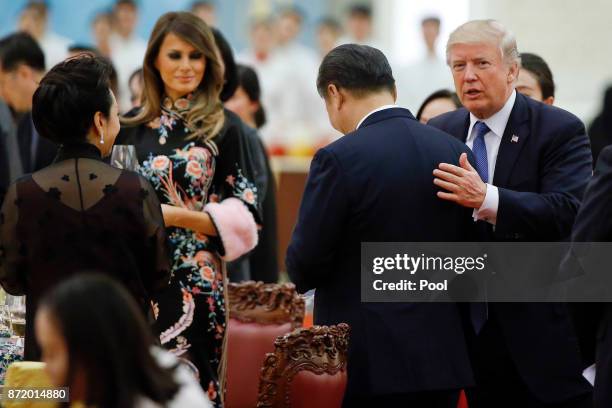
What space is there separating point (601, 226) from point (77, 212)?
61.5 inches

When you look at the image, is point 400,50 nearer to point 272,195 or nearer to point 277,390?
point 272,195

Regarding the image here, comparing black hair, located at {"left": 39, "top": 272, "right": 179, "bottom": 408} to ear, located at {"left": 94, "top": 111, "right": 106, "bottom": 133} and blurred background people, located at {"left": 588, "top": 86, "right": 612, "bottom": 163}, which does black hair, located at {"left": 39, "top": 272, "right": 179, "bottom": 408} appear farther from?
blurred background people, located at {"left": 588, "top": 86, "right": 612, "bottom": 163}

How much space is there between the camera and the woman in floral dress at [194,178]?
493cm

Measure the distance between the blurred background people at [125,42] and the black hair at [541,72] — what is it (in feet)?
29.3

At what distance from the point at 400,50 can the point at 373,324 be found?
16990mm

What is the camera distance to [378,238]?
4094mm

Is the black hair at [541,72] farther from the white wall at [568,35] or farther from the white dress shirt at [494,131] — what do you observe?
the white wall at [568,35]

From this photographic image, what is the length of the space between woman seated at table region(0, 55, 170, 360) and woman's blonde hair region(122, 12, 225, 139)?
1259 mm

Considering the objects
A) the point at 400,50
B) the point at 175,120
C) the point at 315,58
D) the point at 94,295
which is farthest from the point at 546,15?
the point at 94,295

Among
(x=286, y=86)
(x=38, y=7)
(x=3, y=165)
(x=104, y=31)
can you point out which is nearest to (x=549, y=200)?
(x=3, y=165)

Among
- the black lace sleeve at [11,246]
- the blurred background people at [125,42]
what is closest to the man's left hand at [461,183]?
the black lace sleeve at [11,246]

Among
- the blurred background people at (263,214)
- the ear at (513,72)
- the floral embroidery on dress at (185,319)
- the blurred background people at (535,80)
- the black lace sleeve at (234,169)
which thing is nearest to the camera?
the ear at (513,72)

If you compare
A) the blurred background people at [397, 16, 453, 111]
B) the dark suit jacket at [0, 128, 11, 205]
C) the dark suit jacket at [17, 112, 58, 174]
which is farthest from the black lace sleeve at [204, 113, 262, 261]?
the blurred background people at [397, 16, 453, 111]

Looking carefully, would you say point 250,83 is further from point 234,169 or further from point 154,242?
point 154,242
